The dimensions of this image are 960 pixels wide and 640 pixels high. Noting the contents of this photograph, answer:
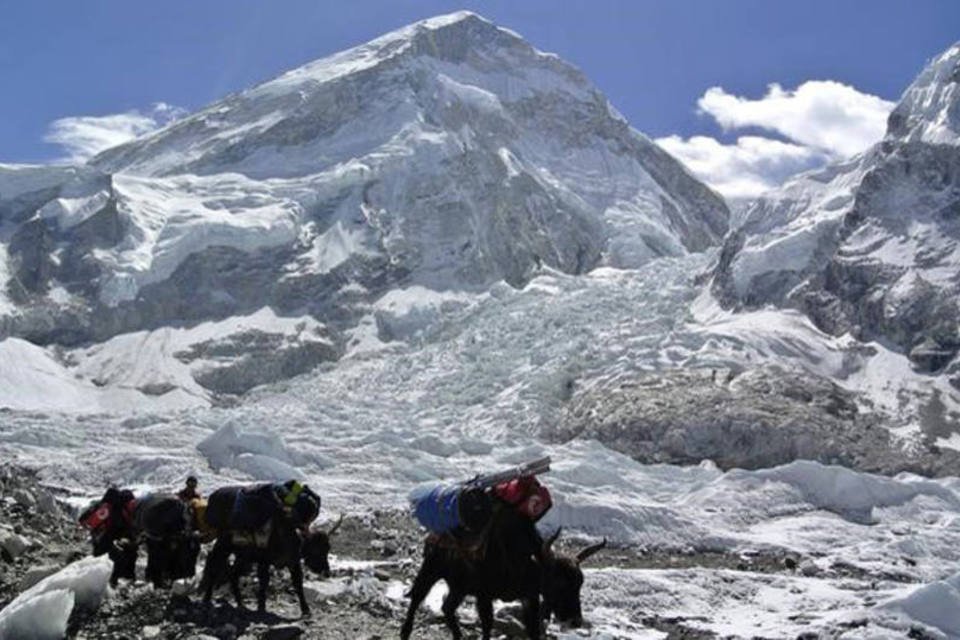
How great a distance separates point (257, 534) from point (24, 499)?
38.8 feet

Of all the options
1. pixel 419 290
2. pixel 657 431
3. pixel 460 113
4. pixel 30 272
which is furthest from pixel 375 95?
pixel 657 431

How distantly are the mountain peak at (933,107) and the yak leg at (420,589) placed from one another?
12184cm

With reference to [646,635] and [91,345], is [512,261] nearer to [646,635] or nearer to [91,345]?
[91,345]

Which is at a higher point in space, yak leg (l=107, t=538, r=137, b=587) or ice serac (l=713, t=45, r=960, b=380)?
ice serac (l=713, t=45, r=960, b=380)

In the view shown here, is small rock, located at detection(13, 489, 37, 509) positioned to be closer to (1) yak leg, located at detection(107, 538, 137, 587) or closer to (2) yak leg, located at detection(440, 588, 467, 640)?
(1) yak leg, located at detection(107, 538, 137, 587)

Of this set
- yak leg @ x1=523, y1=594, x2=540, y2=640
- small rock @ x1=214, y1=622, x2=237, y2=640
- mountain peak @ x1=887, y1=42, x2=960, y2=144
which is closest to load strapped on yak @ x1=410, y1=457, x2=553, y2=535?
yak leg @ x1=523, y1=594, x2=540, y2=640

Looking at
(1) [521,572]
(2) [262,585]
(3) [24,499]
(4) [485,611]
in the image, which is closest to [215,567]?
(2) [262,585]

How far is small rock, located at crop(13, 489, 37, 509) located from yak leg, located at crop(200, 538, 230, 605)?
9.89 m

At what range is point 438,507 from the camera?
495 inches

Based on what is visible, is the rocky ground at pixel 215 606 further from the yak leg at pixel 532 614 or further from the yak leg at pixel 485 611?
the yak leg at pixel 532 614

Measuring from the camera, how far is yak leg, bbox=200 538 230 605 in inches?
595

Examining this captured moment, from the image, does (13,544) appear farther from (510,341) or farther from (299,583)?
(510,341)

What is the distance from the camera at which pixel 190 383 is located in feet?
412

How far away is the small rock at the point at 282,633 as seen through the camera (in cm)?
1266
